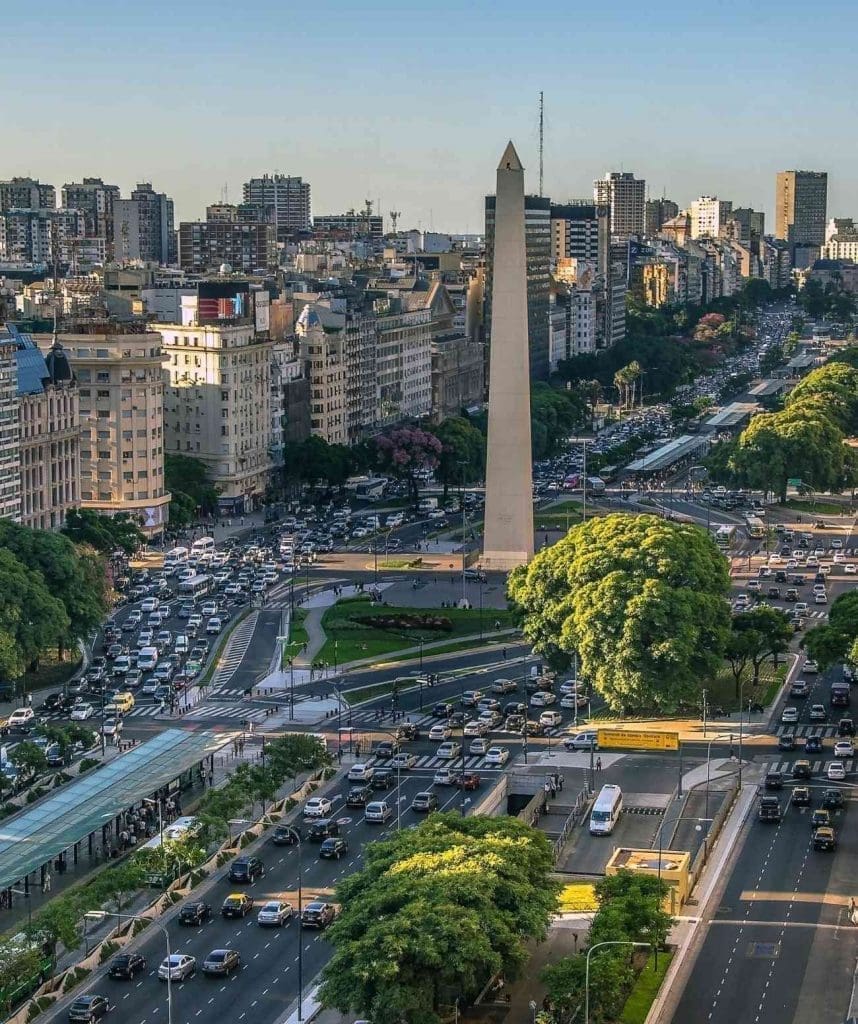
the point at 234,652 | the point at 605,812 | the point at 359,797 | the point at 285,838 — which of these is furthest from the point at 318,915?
the point at 234,652

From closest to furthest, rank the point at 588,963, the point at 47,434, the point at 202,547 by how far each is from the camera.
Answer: the point at 588,963 < the point at 47,434 < the point at 202,547

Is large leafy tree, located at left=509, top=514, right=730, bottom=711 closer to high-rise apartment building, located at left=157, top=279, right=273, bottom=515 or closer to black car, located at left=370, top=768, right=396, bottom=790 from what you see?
black car, located at left=370, top=768, right=396, bottom=790

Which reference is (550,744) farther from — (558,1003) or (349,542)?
(349,542)

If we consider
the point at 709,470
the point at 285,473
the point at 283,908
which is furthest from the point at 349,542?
the point at 283,908

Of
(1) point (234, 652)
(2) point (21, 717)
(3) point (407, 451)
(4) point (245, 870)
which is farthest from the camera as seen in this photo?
(3) point (407, 451)

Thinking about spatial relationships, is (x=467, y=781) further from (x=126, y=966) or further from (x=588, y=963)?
(x=588, y=963)
